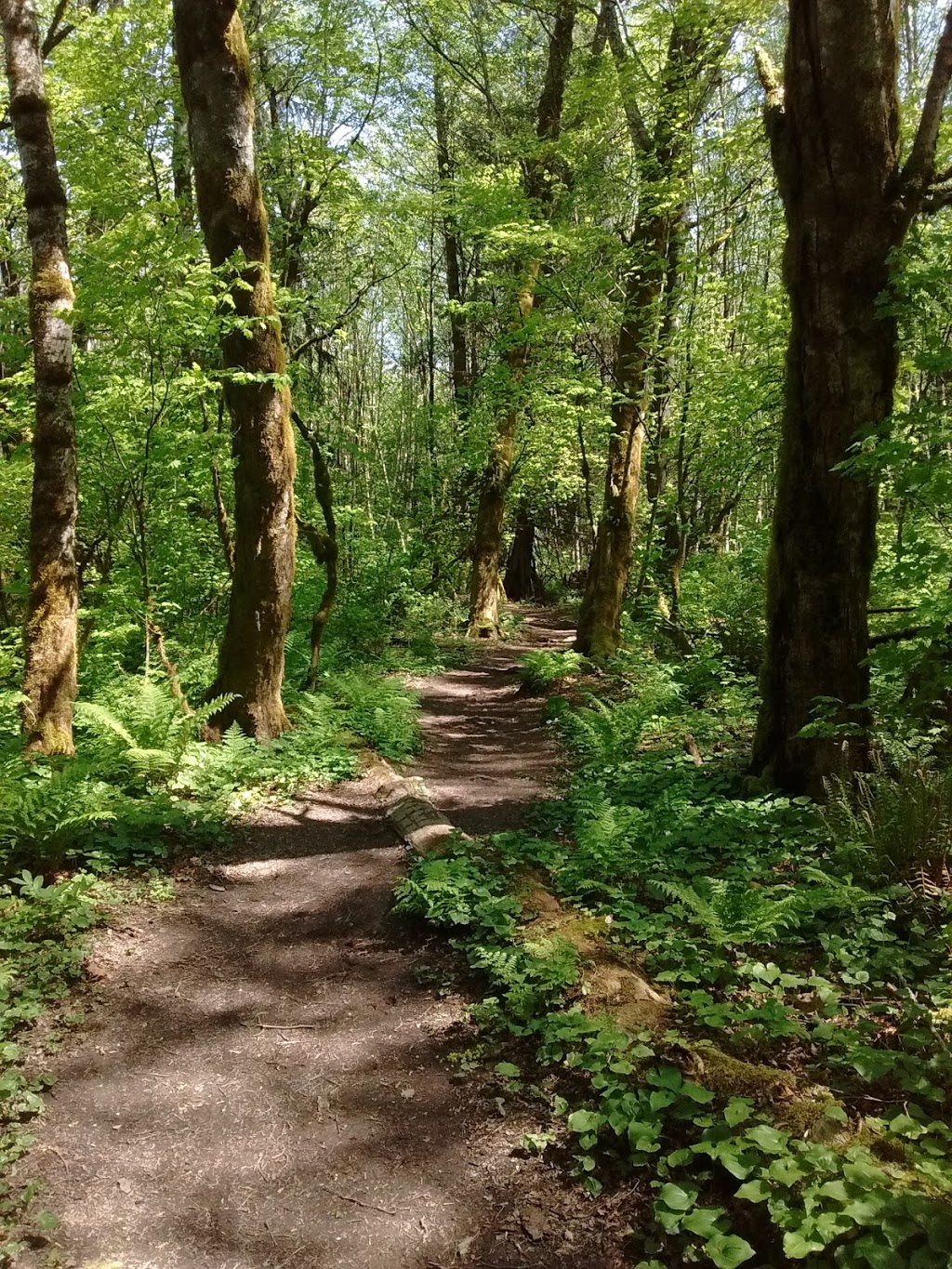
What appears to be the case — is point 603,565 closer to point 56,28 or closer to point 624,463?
point 624,463

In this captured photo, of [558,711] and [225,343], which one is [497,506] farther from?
[225,343]

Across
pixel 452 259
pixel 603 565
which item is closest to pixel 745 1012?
pixel 603 565

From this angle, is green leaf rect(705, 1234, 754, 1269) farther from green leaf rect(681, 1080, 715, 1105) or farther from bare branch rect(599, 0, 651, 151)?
bare branch rect(599, 0, 651, 151)

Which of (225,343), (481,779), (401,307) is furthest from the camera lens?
(401,307)

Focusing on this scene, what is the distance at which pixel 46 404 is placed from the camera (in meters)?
6.20

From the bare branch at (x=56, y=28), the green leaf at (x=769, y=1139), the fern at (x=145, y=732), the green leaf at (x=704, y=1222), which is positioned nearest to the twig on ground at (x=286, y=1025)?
the green leaf at (x=704, y=1222)

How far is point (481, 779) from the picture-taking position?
24.6ft

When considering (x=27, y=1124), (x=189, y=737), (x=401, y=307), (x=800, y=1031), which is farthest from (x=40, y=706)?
(x=401, y=307)

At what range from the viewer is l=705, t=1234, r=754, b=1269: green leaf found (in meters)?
2.04

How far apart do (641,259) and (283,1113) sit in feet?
37.0

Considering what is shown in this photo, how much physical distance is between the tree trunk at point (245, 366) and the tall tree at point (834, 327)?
438 cm

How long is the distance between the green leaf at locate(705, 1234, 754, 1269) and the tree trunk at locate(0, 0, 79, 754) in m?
5.87

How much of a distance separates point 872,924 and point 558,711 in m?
6.00

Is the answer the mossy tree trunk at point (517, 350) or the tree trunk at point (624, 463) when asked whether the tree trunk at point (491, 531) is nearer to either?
the mossy tree trunk at point (517, 350)
